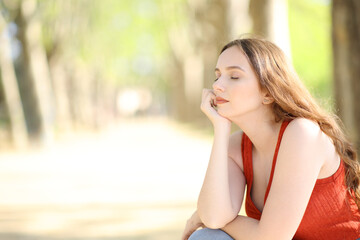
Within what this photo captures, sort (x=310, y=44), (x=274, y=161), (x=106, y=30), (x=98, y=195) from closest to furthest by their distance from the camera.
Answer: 1. (x=274, y=161)
2. (x=98, y=195)
3. (x=310, y=44)
4. (x=106, y=30)

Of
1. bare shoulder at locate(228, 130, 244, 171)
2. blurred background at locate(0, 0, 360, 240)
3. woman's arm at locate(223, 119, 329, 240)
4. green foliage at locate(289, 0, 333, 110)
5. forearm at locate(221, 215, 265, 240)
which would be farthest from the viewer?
green foliage at locate(289, 0, 333, 110)

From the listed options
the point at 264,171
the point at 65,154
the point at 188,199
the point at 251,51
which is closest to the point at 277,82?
the point at 251,51

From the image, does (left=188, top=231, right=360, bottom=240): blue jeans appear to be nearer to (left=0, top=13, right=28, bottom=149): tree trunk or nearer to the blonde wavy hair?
the blonde wavy hair

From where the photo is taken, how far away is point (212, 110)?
2496 millimetres

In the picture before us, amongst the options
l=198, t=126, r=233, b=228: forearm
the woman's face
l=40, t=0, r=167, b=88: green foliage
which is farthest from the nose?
l=40, t=0, r=167, b=88: green foliage

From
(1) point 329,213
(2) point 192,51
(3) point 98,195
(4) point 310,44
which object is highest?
(1) point 329,213

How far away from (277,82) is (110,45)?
29.5m

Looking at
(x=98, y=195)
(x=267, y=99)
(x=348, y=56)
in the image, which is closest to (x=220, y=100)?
(x=267, y=99)

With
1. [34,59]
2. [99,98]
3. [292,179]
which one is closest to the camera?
[292,179]

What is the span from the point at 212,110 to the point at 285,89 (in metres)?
0.41

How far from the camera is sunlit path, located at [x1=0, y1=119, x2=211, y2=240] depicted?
5.09 m

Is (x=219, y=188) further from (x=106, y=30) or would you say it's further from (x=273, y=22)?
(x=106, y=30)

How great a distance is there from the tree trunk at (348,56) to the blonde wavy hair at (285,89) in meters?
3.05

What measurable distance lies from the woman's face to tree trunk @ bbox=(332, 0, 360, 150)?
316 centimetres
